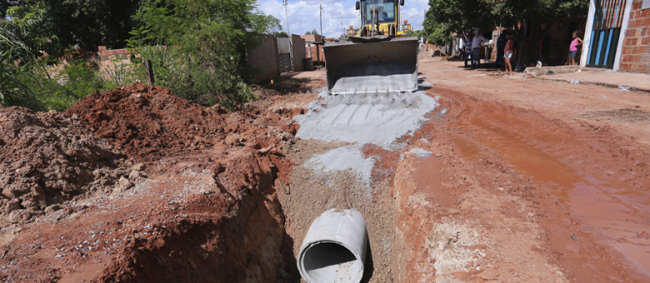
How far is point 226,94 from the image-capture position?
8.52 meters

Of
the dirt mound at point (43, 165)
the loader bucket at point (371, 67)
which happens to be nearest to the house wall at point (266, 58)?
the loader bucket at point (371, 67)

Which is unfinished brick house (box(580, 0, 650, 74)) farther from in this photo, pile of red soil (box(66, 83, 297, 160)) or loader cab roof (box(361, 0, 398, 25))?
pile of red soil (box(66, 83, 297, 160))

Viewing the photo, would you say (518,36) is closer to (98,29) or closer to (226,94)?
(226,94)

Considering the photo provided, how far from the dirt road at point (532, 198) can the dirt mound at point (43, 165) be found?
10.9 feet

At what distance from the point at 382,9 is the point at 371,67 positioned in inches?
164

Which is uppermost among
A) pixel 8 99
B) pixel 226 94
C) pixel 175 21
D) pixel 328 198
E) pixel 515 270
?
pixel 175 21

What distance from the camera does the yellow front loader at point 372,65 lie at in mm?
9028

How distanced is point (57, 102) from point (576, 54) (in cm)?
1773

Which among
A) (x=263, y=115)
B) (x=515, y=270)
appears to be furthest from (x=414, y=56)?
(x=515, y=270)

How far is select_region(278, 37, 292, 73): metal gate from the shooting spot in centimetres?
1825

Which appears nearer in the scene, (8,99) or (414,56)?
(8,99)

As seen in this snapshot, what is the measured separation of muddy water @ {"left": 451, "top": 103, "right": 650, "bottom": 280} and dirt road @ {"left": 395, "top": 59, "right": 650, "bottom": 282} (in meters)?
0.01

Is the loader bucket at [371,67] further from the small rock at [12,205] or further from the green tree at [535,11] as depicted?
the small rock at [12,205]

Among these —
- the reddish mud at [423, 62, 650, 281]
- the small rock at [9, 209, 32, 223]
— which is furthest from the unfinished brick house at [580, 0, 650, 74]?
the small rock at [9, 209, 32, 223]
